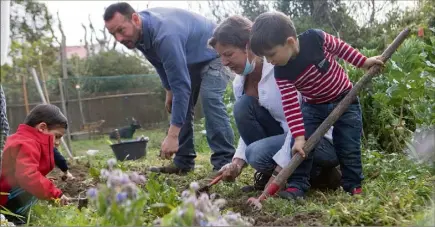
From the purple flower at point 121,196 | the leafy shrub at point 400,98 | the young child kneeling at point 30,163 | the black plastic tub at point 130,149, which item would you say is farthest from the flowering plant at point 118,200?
the black plastic tub at point 130,149

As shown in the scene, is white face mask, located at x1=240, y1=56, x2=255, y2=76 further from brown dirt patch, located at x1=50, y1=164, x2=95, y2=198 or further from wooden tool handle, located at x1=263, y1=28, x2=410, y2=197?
brown dirt patch, located at x1=50, y1=164, x2=95, y2=198

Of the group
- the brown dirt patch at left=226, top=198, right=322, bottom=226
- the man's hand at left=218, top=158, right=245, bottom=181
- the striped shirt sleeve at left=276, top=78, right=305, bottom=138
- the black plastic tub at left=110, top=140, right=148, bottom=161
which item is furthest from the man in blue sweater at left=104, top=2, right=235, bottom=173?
the black plastic tub at left=110, top=140, right=148, bottom=161

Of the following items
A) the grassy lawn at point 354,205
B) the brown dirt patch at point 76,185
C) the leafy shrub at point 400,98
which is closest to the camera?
the grassy lawn at point 354,205

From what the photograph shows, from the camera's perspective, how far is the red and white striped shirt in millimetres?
2684

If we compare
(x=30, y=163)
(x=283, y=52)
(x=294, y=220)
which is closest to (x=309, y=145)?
(x=283, y=52)

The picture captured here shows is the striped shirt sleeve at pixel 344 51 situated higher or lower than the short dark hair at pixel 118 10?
lower

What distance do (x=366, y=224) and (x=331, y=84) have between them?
1.03 metres

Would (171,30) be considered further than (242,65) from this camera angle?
Yes

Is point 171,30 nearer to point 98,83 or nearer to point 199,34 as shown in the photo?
point 199,34

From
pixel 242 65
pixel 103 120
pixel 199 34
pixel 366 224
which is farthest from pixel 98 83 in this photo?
pixel 366 224

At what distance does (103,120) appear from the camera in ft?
45.1

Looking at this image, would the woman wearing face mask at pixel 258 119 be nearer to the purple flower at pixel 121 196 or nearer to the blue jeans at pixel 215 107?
the blue jeans at pixel 215 107

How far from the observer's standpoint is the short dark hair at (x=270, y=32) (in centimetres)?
253

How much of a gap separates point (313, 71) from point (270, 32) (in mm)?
354
